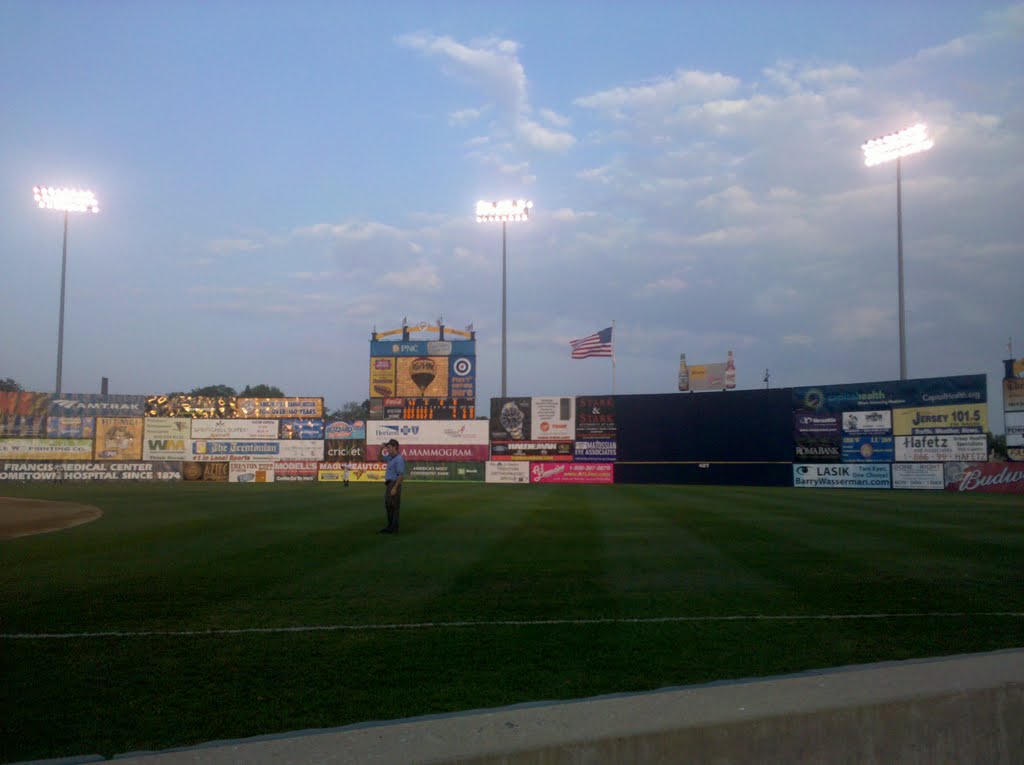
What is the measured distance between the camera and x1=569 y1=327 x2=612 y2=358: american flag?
142ft

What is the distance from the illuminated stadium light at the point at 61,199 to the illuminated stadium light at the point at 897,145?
1774 inches

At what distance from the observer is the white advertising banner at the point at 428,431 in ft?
143

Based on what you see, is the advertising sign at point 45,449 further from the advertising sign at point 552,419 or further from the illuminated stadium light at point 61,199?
the advertising sign at point 552,419

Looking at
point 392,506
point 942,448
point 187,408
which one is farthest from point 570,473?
point 392,506

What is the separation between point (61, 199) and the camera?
47.5m

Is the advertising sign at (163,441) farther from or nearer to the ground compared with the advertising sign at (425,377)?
nearer to the ground

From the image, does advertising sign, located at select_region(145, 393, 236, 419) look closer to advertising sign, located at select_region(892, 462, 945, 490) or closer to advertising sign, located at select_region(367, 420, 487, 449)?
advertising sign, located at select_region(367, 420, 487, 449)

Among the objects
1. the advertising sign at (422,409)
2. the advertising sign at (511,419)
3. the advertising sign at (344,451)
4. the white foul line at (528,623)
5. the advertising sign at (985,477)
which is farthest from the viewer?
the advertising sign at (344,451)

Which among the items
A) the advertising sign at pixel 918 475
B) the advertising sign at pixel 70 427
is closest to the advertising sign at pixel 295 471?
the advertising sign at pixel 70 427

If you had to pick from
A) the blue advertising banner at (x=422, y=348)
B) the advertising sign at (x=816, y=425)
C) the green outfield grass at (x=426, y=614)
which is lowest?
the green outfield grass at (x=426, y=614)

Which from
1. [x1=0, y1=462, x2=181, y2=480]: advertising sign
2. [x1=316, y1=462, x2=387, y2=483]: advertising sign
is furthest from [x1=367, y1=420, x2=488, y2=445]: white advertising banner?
[x1=0, y1=462, x2=181, y2=480]: advertising sign

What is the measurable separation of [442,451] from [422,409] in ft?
8.66

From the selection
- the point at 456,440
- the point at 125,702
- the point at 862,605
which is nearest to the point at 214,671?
the point at 125,702

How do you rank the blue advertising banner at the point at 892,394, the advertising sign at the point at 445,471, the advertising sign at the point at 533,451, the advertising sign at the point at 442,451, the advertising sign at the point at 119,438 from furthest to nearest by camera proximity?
the advertising sign at the point at 119,438
the advertising sign at the point at 442,451
the advertising sign at the point at 445,471
the advertising sign at the point at 533,451
the blue advertising banner at the point at 892,394
